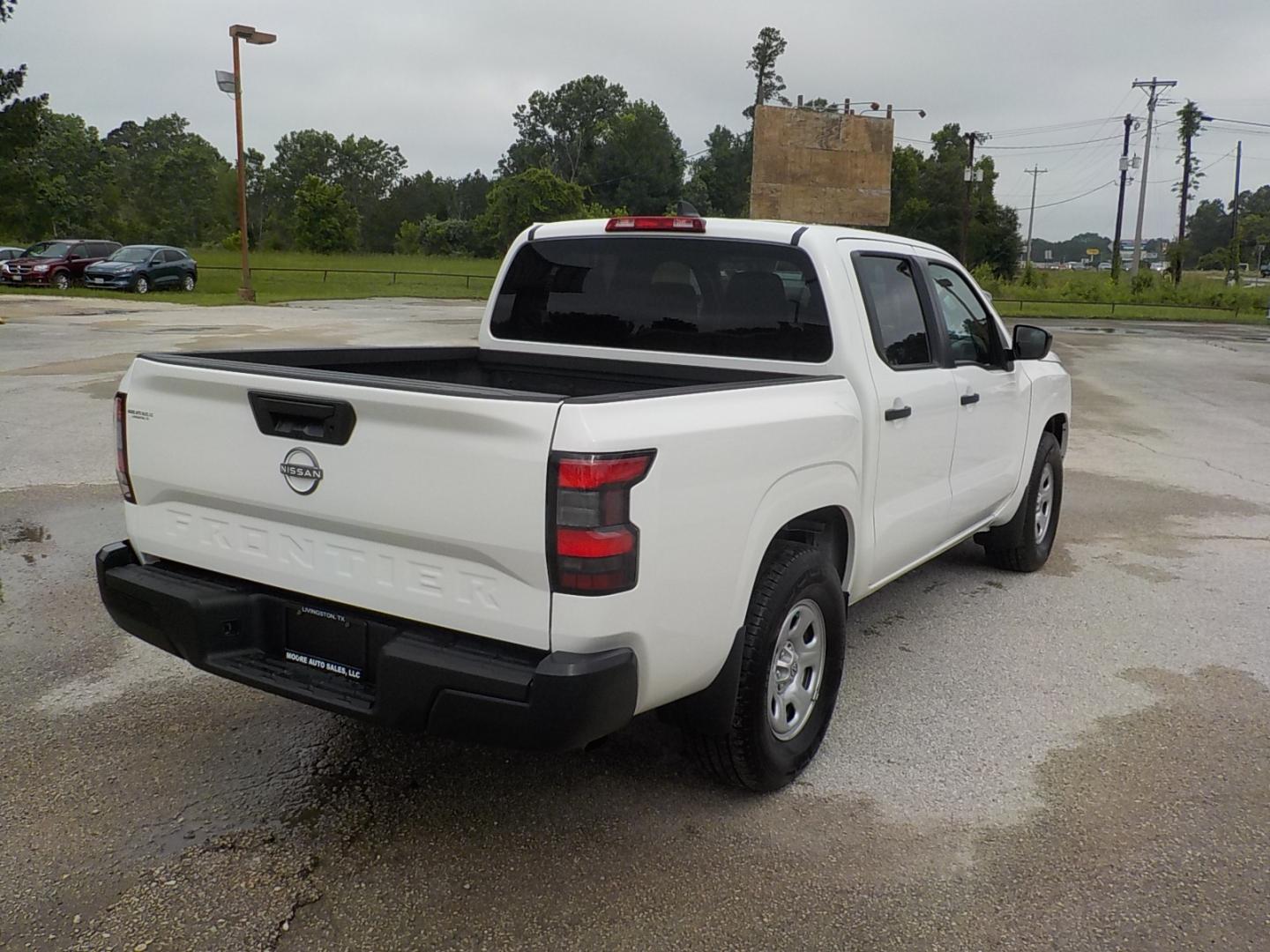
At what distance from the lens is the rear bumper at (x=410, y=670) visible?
2672mm

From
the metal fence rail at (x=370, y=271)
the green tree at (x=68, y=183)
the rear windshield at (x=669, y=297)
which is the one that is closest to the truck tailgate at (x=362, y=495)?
the rear windshield at (x=669, y=297)

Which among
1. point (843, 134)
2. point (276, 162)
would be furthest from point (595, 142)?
point (843, 134)

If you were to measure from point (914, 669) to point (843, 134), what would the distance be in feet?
109

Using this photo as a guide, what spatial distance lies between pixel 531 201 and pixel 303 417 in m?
81.1

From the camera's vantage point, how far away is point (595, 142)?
11031 cm

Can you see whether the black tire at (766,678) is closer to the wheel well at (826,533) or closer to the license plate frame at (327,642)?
the wheel well at (826,533)

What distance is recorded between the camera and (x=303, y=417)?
2996 mm

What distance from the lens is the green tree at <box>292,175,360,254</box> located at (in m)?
80.8

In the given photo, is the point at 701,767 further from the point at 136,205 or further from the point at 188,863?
the point at 136,205

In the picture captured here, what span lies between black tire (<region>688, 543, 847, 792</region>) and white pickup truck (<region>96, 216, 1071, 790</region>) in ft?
0.03

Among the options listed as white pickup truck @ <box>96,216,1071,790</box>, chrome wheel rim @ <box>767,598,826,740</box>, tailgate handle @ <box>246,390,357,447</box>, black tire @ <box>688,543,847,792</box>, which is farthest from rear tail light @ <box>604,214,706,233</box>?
tailgate handle @ <box>246,390,357,447</box>

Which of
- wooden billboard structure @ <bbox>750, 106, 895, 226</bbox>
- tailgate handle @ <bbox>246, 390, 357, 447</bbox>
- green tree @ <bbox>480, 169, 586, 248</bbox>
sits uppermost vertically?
green tree @ <bbox>480, 169, 586, 248</bbox>

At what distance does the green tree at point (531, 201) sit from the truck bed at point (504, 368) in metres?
76.6

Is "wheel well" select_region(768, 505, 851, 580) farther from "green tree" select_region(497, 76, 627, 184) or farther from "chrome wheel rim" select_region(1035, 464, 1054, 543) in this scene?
"green tree" select_region(497, 76, 627, 184)
